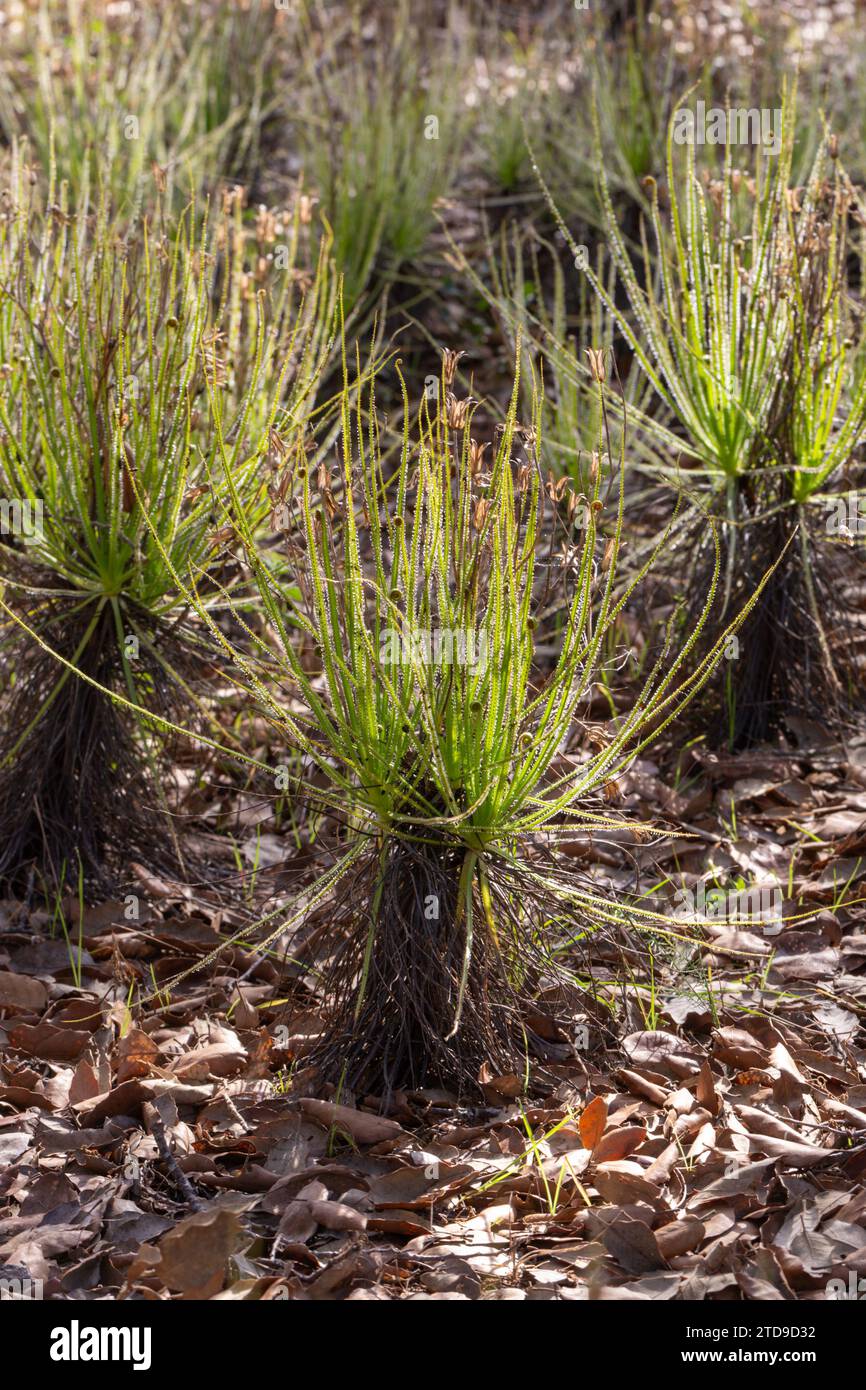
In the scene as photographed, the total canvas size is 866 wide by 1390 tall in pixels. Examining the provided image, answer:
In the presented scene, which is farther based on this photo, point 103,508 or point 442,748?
point 103,508

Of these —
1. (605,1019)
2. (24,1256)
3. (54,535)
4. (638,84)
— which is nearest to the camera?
(24,1256)

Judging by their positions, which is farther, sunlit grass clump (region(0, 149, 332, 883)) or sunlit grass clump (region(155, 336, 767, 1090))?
sunlit grass clump (region(0, 149, 332, 883))

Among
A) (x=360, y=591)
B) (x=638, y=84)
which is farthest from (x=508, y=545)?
(x=638, y=84)

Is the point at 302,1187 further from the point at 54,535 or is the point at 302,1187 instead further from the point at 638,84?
the point at 638,84

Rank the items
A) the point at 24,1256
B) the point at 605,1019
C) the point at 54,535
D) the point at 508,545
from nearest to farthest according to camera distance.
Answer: the point at 24,1256 → the point at 508,545 → the point at 605,1019 → the point at 54,535

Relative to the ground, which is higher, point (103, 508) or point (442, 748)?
point (103, 508)

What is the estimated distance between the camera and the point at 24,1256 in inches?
87.5

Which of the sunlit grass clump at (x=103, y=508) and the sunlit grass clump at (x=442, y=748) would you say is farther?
the sunlit grass clump at (x=103, y=508)
